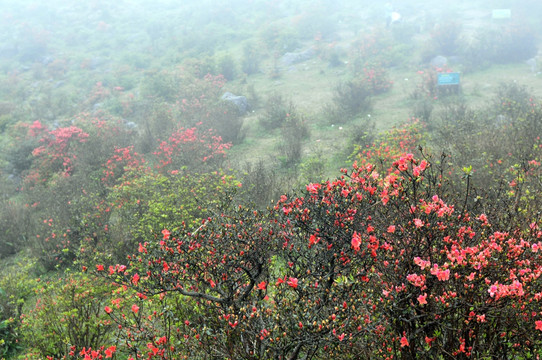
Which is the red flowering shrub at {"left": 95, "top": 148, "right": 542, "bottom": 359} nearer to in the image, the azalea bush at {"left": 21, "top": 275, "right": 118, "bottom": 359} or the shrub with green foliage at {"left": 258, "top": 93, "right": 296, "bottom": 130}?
the azalea bush at {"left": 21, "top": 275, "right": 118, "bottom": 359}

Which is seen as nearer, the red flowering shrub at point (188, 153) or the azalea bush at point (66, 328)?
the azalea bush at point (66, 328)

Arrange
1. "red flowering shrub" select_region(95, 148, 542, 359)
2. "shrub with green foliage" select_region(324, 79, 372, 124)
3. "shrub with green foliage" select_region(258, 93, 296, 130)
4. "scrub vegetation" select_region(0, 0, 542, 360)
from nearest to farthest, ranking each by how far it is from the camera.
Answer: "red flowering shrub" select_region(95, 148, 542, 359) < "scrub vegetation" select_region(0, 0, 542, 360) < "shrub with green foliage" select_region(324, 79, 372, 124) < "shrub with green foliage" select_region(258, 93, 296, 130)

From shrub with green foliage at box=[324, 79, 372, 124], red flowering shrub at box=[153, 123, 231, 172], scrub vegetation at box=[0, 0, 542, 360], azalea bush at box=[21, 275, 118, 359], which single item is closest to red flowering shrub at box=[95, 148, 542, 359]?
scrub vegetation at box=[0, 0, 542, 360]

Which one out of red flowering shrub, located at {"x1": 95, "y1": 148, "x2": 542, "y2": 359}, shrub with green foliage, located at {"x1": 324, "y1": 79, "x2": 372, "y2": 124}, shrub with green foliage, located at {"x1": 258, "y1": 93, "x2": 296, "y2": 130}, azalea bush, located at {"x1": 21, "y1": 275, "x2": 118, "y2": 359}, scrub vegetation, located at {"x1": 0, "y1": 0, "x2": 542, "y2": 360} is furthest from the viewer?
shrub with green foliage, located at {"x1": 258, "y1": 93, "x2": 296, "y2": 130}

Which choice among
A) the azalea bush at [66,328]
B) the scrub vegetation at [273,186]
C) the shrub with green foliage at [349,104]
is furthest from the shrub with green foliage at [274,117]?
the azalea bush at [66,328]

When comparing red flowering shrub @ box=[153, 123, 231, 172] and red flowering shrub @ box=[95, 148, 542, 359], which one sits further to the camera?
red flowering shrub @ box=[153, 123, 231, 172]

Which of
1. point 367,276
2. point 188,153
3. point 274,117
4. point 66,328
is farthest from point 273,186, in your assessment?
point 274,117

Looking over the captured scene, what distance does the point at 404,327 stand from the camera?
8.82ft

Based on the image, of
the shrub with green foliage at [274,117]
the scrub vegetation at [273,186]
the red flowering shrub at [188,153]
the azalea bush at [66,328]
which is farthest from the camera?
the shrub with green foliage at [274,117]

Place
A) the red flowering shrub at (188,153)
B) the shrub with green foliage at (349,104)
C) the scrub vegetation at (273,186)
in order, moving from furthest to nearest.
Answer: the shrub with green foliage at (349,104) → the red flowering shrub at (188,153) → the scrub vegetation at (273,186)

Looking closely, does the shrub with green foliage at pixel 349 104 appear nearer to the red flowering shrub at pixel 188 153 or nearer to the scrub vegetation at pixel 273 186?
the scrub vegetation at pixel 273 186

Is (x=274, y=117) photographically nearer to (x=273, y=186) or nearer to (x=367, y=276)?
(x=273, y=186)

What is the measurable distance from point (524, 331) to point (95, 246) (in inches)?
254

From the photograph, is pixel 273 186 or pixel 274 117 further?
pixel 274 117
